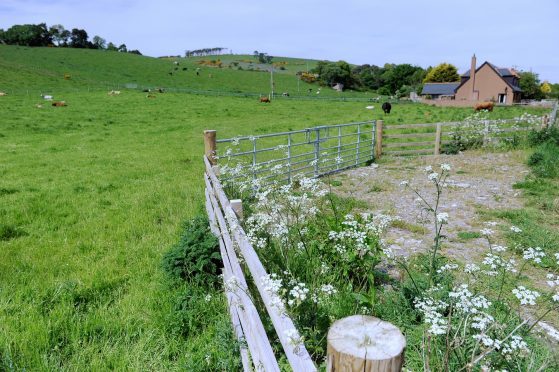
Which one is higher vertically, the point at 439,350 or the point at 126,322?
the point at 439,350

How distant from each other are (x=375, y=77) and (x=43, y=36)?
8618 cm

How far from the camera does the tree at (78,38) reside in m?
99.7

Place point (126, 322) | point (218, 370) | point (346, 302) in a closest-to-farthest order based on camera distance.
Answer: point (218, 370) → point (346, 302) → point (126, 322)

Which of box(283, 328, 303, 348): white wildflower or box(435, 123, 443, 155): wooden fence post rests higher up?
box(283, 328, 303, 348): white wildflower

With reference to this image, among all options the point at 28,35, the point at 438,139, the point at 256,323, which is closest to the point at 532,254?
the point at 256,323

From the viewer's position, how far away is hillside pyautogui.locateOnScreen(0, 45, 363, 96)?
42406 millimetres

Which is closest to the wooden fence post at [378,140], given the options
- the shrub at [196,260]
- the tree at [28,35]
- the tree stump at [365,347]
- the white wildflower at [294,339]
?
the shrub at [196,260]

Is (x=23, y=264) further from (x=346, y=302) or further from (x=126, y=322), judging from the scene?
(x=346, y=302)

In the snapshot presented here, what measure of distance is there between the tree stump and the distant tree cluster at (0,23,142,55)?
109 m

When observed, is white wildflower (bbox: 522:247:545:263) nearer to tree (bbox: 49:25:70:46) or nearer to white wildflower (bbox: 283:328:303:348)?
white wildflower (bbox: 283:328:303:348)

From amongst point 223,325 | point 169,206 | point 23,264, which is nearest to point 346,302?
point 223,325

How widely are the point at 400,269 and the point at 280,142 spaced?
43.1 ft

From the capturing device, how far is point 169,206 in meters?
8.12

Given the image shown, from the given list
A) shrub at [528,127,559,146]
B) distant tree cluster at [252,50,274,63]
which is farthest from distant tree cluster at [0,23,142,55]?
shrub at [528,127,559,146]
